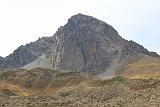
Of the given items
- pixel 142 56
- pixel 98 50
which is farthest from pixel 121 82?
pixel 98 50

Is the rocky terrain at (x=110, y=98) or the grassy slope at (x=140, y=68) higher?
the grassy slope at (x=140, y=68)

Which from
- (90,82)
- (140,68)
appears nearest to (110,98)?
(90,82)

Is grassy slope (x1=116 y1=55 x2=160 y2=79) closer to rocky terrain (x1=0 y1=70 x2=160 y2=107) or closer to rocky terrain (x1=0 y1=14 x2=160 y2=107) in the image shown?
rocky terrain (x1=0 y1=14 x2=160 y2=107)

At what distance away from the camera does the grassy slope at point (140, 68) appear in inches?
6014

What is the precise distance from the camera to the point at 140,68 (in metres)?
163

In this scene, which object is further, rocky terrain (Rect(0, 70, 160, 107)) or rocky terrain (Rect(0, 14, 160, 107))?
rocky terrain (Rect(0, 14, 160, 107))

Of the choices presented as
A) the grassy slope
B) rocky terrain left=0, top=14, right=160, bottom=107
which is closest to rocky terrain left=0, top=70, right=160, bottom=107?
rocky terrain left=0, top=14, right=160, bottom=107

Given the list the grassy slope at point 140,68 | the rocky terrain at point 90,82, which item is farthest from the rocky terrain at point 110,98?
the grassy slope at point 140,68

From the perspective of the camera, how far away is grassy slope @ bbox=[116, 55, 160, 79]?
153 metres

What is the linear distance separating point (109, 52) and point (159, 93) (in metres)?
135

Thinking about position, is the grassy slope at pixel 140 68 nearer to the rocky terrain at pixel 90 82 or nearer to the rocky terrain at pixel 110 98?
the rocky terrain at pixel 90 82

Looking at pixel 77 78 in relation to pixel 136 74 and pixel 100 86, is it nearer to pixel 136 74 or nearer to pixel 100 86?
pixel 100 86

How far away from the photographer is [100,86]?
84.8 meters

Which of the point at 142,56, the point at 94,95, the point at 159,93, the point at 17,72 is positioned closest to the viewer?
the point at 159,93
